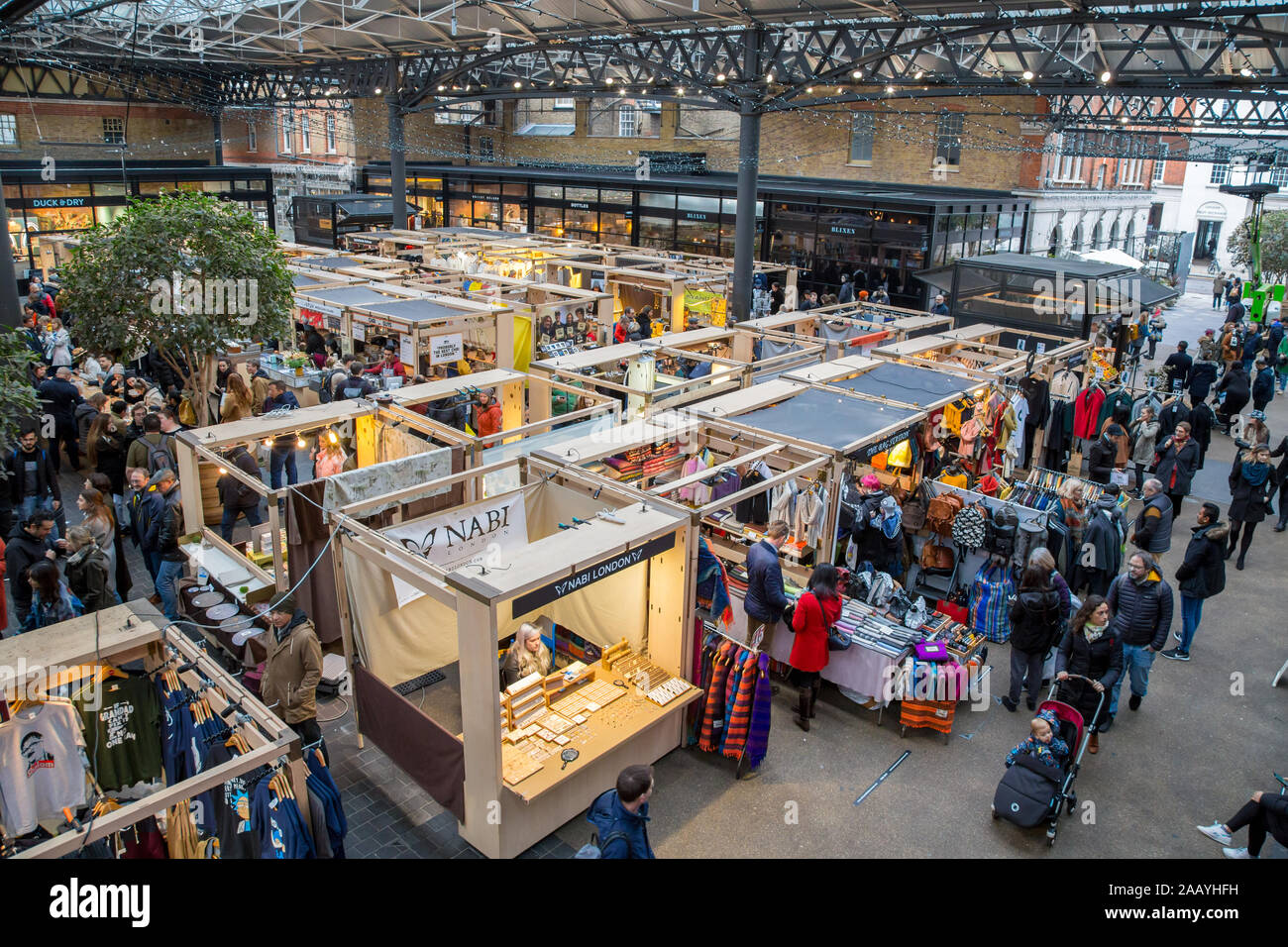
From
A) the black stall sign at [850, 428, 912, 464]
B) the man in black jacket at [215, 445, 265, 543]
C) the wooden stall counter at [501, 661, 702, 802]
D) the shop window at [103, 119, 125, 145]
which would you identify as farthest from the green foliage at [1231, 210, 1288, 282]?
the shop window at [103, 119, 125, 145]

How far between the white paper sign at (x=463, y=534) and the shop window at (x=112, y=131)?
38.0 meters

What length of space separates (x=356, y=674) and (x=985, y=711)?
205 inches

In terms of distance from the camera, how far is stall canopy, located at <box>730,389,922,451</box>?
8.51 metres

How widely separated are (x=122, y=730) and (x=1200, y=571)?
874 cm

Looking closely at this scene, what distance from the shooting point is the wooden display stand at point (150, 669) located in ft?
12.8

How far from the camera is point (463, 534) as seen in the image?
6.86 metres

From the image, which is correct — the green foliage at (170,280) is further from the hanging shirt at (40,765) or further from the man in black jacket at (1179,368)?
the man in black jacket at (1179,368)

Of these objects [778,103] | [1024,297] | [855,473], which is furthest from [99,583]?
[778,103]

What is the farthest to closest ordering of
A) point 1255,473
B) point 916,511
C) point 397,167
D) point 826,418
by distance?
point 397,167 → point 1255,473 → point 826,418 → point 916,511

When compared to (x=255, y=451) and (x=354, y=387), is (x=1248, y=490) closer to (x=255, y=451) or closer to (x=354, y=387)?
(x=354, y=387)

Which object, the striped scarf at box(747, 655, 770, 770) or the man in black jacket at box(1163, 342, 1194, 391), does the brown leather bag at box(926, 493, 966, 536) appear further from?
the man in black jacket at box(1163, 342, 1194, 391)

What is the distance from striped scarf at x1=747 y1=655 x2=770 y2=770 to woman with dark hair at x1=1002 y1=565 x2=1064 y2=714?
2.30 metres

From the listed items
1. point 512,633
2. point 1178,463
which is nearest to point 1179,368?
point 1178,463

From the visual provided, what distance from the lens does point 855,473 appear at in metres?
9.88
